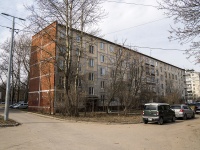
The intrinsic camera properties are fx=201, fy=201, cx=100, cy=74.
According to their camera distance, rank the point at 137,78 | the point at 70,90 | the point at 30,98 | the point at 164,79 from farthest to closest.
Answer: the point at 164,79
the point at 30,98
the point at 137,78
the point at 70,90

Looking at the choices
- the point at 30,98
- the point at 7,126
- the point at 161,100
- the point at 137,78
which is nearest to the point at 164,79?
the point at 161,100

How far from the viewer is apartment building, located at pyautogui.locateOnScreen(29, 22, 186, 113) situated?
82.9 ft

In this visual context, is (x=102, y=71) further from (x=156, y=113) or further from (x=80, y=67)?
(x=156, y=113)

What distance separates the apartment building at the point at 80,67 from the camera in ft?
82.9

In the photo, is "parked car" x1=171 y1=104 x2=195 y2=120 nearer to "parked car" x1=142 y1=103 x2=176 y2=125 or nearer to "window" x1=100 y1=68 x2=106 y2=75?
"parked car" x1=142 y1=103 x2=176 y2=125

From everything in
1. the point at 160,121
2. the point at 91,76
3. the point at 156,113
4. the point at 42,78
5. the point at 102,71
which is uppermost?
the point at 102,71

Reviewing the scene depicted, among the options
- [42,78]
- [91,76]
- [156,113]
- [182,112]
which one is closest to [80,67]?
[91,76]

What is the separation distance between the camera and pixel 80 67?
37.3m

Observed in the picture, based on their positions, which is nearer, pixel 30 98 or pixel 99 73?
pixel 30 98

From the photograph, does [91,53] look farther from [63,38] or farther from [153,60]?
[153,60]

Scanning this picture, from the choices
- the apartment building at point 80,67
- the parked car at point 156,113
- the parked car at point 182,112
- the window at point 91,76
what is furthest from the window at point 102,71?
the parked car at point 156,113

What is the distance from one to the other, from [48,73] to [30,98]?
30.1ft

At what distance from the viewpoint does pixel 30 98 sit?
3984 cm

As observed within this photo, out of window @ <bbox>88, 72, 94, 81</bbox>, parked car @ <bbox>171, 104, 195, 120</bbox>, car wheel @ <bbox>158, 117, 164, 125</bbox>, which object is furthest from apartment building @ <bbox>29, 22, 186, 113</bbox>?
car wheel @ <bbox>158, 117, 164, 125</bbox>
